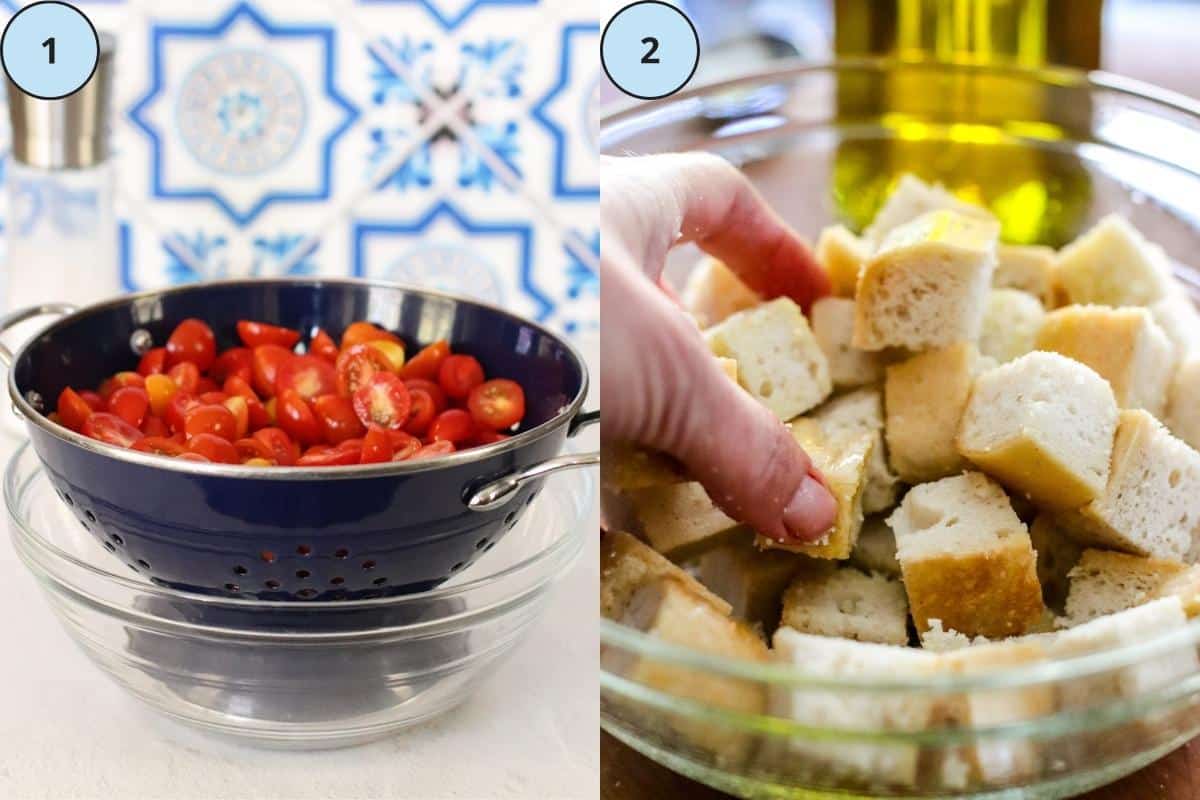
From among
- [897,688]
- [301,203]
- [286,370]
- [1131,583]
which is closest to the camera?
[897,688]

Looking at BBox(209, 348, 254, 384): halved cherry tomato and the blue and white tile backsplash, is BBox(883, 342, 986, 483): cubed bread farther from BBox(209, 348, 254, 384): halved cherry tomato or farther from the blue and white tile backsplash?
the blue and white tile backsplash

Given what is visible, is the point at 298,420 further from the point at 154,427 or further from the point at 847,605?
the point at 847,605

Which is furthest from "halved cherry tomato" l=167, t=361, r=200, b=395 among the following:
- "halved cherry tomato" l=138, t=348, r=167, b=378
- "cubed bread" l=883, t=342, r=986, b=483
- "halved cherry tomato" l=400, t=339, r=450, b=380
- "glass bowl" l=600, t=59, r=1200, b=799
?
"cubed bread" l=883, t=342, r=986, b=483

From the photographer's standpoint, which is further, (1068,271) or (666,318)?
(1068,271)

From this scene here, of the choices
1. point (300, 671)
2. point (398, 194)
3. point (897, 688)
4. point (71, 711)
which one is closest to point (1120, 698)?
point (897, 688)

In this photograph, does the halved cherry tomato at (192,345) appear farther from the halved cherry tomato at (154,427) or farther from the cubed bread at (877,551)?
the cubed bread at (877,551)

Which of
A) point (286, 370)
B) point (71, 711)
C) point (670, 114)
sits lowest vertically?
point (71, 711)

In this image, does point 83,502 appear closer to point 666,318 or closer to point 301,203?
point 666,318
